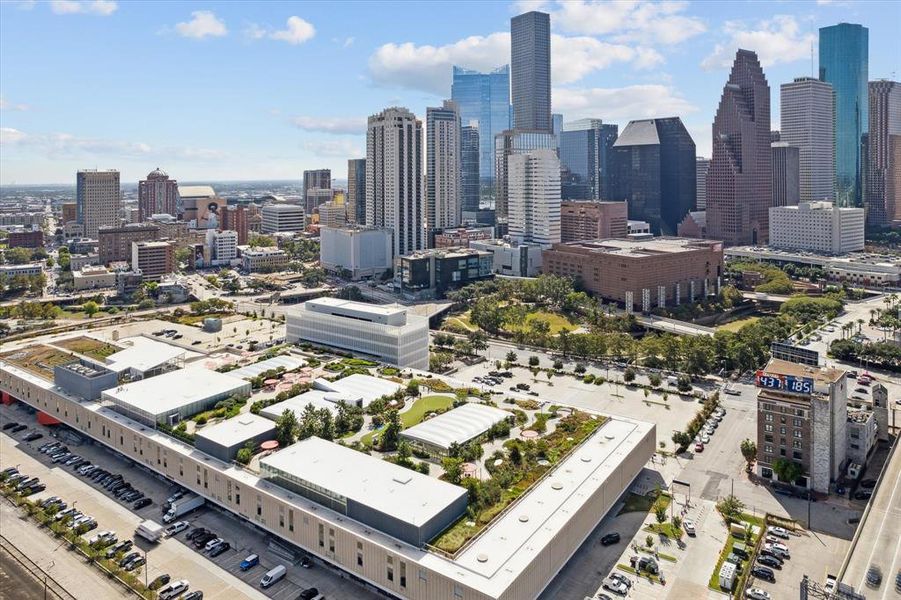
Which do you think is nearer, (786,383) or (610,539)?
(610,539)

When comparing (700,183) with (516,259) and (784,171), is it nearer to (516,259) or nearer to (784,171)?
(784,171)

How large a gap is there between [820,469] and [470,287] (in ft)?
224

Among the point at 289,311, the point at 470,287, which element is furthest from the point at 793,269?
the point at 289,311

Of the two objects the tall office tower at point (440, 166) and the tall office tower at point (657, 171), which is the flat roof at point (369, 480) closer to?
the tall office tower at point (440, 166)

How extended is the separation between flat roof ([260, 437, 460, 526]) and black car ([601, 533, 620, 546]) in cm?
862

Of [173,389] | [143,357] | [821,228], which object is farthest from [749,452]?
[821,228]

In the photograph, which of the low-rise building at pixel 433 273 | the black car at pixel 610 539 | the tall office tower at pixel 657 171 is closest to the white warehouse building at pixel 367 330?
the black car at pixel 610 539

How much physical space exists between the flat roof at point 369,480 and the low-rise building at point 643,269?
67702mm

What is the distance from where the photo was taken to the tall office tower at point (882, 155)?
588ft

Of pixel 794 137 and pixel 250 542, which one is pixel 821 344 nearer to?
pixel 250 542

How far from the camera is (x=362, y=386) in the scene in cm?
5094

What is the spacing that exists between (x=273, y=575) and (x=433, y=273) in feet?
267

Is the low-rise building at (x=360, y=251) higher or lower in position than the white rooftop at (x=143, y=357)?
higher

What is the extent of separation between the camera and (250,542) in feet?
116
